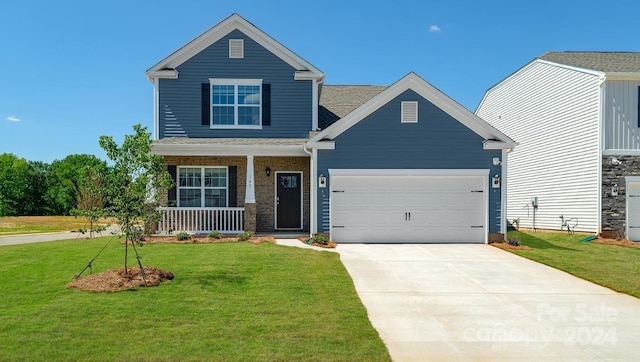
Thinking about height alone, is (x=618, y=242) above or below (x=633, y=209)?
below

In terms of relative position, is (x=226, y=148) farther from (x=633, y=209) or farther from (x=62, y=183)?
(x=62, y=183)

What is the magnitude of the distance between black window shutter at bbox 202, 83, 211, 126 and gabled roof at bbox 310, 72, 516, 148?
4645 millimetres

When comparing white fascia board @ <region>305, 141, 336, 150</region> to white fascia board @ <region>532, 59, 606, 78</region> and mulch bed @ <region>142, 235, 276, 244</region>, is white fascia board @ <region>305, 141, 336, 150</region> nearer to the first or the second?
mulch bed @ <region>142, 235, 276, 244</region>

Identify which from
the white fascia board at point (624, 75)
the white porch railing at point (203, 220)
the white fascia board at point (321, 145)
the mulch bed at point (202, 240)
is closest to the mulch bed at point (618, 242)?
the white fascia board at point (624, 75)

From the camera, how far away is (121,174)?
7820 millimetres

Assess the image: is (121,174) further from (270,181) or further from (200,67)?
(200,67)

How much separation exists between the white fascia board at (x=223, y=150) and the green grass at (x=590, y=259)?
25.8ft

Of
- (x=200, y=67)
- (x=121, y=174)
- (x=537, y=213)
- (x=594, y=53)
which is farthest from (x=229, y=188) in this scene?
(x=594, y=53)

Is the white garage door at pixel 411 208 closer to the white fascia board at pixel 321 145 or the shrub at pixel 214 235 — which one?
the white fascia board at pixel 321 145

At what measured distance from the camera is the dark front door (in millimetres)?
15609

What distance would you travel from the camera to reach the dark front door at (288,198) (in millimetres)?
15609

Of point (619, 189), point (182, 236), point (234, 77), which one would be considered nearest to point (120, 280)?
point (182, 236)

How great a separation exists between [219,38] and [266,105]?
10.1ft

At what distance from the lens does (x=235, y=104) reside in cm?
1573
